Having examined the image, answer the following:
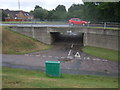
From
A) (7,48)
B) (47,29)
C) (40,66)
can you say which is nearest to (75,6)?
(47,29)

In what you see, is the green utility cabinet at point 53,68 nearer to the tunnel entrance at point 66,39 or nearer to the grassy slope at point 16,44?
A: the grassy slope at point 16,44

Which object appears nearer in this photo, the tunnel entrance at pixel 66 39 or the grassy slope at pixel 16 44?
the grassy slope at pixel 16 44

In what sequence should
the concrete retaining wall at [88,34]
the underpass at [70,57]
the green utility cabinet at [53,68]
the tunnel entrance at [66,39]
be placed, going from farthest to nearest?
the tunnel entrance at [66,39] → the concrete retaining wall at [88,34] → the underpass at [70,57] → the green utility cabinet at [53,68]

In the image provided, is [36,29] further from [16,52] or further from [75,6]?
[75,6]

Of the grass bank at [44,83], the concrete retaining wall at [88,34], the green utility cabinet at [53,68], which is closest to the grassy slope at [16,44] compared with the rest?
the concrete retaining wall at [88,34]

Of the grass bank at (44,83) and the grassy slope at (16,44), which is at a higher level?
the grassy slope at (16,44)

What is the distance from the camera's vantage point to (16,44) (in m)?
23.7

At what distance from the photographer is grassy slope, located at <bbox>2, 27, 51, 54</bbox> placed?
21.7 metres

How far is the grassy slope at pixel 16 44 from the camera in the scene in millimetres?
21666

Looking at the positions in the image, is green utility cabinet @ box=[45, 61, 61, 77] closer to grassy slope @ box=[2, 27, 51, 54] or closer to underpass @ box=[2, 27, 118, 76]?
underpass @ box=[2, 27, 118, 76]

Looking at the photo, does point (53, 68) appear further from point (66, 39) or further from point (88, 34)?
point (66, 39)

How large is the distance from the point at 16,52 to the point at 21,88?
15.4 m

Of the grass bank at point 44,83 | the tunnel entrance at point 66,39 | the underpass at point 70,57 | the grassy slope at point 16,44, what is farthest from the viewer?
the tunnel entrance at point 66,39

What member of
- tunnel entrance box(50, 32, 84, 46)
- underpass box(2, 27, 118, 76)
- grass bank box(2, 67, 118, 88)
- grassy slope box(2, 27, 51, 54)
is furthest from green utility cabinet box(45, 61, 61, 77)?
tunnel entrance box(50, 32, 84, 46)
